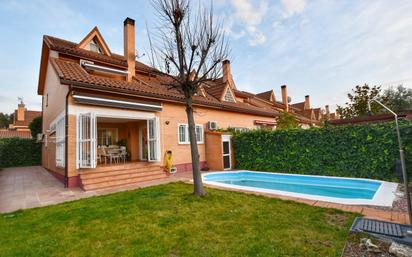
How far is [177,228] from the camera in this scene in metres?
5.39

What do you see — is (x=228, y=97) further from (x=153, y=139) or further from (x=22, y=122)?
(x=22, y=122)

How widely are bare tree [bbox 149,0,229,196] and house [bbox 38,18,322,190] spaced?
2.58ft

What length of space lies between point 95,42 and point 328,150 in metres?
20.0

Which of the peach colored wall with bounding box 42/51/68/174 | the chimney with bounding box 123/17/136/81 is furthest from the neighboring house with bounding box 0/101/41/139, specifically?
the chimney with bounding box 123/17/136/81

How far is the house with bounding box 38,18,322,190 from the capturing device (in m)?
11.1

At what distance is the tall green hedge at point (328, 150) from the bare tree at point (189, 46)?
810 centimetres

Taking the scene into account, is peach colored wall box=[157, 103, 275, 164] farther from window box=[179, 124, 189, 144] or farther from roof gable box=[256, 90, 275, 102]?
roof gable box=[256, 90, 275, 102]

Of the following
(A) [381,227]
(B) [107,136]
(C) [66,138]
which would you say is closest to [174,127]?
(B) [107,136]

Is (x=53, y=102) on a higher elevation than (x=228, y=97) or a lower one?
lower

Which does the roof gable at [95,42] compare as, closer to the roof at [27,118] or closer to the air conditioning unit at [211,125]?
the air conditioning unit at [211,125]

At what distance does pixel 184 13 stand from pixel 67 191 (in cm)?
942

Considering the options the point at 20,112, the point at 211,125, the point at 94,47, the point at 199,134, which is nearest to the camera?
the point at 199,134

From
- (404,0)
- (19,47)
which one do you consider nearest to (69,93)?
(19,47)

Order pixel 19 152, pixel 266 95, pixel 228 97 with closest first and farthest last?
pixel 228 97
pixel 19 152
pixel 266 95
